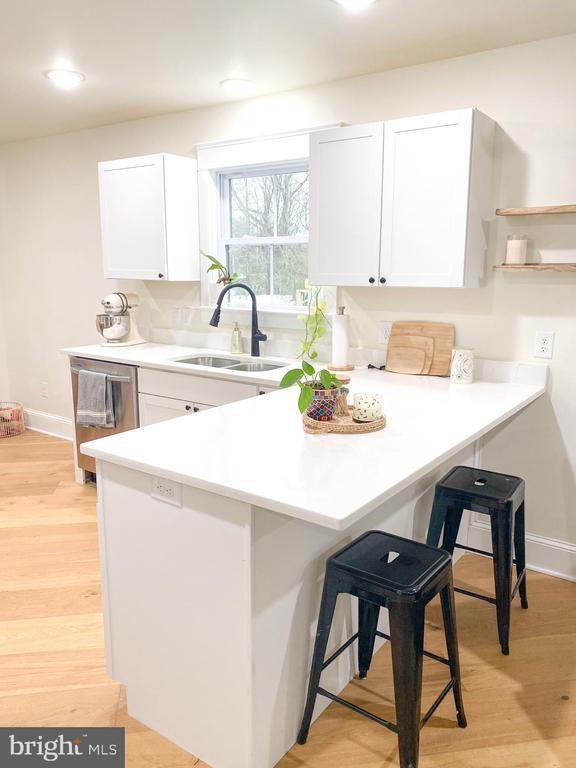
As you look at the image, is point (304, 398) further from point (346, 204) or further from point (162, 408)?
point (162, 408)

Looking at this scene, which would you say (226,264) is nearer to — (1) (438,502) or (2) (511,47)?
(2) (511,47)

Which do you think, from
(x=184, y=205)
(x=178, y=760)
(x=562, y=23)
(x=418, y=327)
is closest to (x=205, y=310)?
(x=184, y=205)

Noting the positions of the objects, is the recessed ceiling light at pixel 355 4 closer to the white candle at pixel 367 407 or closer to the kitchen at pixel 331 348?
the kitchen at pixel 331 348

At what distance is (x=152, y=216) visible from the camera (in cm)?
371

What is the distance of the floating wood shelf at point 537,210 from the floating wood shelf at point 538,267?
0.22m

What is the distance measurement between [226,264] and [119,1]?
1778 millimetres

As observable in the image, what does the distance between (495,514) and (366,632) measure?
2.04 ft

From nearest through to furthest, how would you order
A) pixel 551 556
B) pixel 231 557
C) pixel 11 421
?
pixel 231 557 → pixel 551 556 → pixel 11 421

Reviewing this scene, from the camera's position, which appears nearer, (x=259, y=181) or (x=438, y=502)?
(x=438, y=502)

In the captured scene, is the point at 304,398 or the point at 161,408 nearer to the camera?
the point at 304,398

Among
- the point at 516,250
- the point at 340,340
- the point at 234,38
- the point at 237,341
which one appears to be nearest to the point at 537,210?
the point at 516,250

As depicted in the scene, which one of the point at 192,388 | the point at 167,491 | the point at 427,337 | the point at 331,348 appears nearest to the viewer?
the point at 167,491

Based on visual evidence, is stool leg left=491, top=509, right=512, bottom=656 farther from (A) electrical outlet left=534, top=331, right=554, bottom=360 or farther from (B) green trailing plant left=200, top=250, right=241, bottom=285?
(B) green trailing plant left=200, top=250, right=241, bottom=285

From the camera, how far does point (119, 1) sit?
89.6 inches
